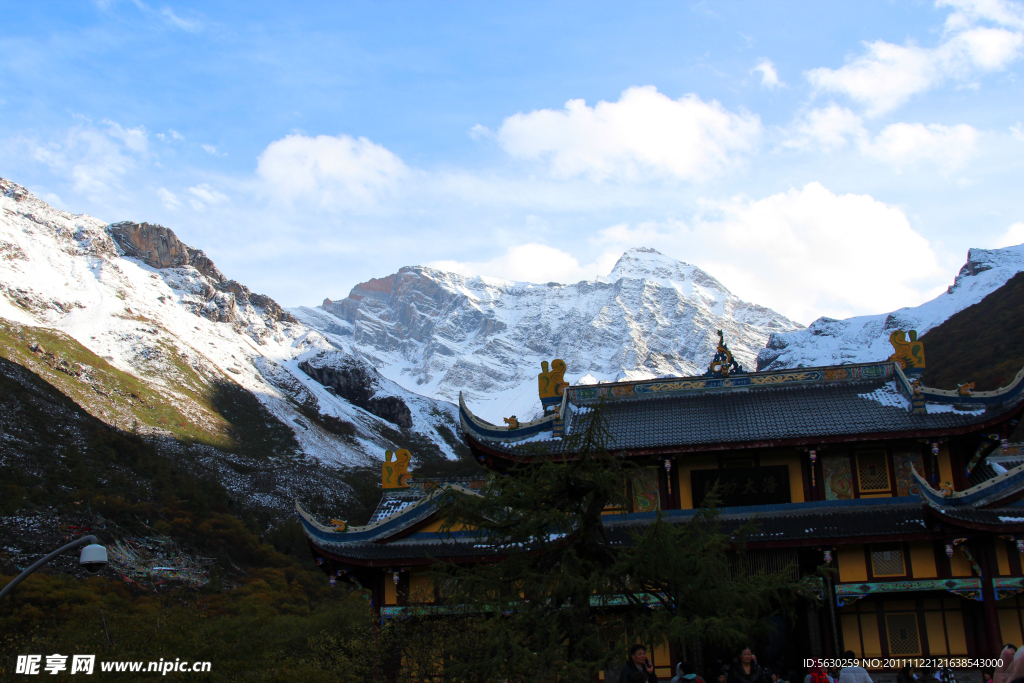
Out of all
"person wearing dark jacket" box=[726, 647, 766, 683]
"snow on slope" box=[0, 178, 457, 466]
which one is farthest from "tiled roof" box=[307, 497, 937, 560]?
"snow on slope" box=[0, 178, 457, 466]

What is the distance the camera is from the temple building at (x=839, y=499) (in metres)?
18.0

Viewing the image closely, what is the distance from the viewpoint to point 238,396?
108250mm

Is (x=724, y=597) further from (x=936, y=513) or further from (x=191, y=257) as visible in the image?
(x=191, y=257)

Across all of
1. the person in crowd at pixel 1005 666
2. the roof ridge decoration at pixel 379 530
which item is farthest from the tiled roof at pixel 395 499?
the person in crowd at pixel 1005 666

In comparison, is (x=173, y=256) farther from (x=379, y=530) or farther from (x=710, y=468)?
(x=710, y=468)

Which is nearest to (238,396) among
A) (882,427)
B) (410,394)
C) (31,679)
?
(410,394)

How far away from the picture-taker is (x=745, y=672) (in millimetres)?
11484

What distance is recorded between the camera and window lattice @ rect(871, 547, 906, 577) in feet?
61.5

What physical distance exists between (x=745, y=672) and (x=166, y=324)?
118913mm

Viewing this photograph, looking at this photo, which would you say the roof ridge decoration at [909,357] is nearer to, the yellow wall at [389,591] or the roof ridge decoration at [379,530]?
the roof ridge decoration at [379,530]

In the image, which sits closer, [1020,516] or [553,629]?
[553,629]

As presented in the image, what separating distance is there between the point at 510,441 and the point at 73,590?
34806mm

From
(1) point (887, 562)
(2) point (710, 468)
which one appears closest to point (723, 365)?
(2) point (710, 468)

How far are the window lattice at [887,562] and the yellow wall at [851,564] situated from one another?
0.77 feet
